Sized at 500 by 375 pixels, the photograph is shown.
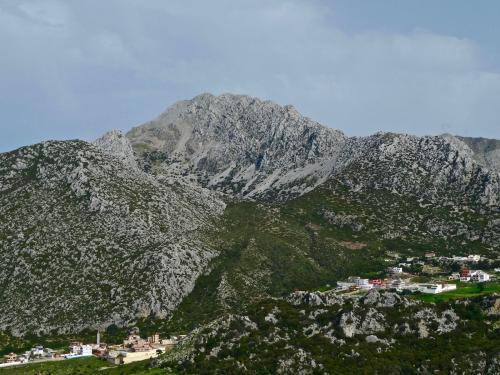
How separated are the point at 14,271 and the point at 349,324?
11080 centimetres

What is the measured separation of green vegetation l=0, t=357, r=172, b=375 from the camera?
13912 centimetres

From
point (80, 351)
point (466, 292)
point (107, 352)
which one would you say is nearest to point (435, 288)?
point (466, 292)

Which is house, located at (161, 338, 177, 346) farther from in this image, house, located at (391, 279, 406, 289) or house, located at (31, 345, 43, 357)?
house, located at (391, 279, 406, 289)

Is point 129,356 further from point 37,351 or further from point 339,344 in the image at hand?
point 339,344

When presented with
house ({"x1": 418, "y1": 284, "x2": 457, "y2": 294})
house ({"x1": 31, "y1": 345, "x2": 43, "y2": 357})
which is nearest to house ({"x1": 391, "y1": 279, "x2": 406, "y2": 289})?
house ({"x1": 418, "y1": 284, "x2": 457, "y2": 294})

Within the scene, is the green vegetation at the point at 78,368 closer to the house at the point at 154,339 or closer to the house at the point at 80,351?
the house at the point at 80,351

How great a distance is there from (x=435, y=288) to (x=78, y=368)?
95.1 metres

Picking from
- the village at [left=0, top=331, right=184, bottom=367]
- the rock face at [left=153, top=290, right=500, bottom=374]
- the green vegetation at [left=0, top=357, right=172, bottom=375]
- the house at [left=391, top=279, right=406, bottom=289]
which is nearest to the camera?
the rock face at [left=153, top=290, right=500, bottom=374]

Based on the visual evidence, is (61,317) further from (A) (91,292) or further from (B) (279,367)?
(B) (279,367)

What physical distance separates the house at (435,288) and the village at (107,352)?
68.1 meters

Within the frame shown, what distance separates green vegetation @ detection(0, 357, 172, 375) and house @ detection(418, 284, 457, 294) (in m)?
80.2

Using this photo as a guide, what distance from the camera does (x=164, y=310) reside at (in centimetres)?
19425

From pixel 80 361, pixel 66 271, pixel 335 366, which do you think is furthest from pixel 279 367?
pixel 66 271

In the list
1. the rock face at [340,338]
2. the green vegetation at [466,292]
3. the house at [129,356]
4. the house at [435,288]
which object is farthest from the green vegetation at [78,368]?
the house at [435,288]
